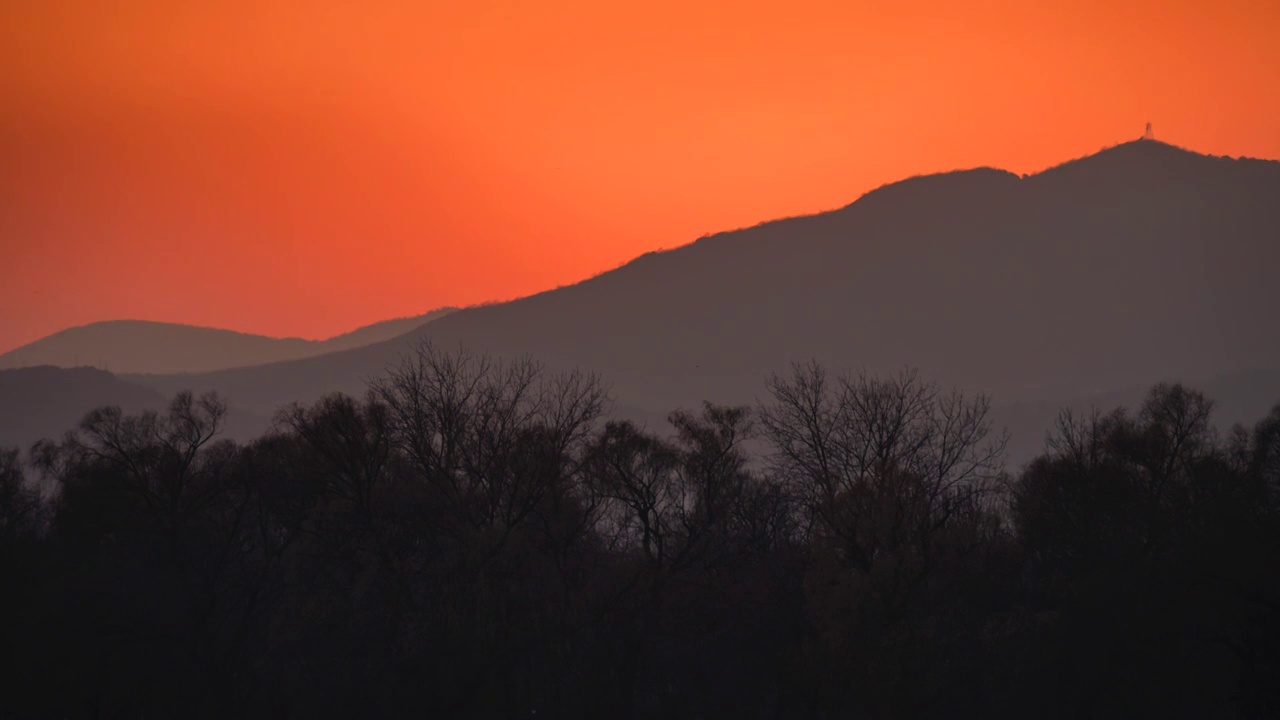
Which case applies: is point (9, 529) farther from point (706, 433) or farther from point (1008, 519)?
point (1008, 519)

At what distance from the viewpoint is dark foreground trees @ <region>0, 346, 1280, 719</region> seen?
36562mm

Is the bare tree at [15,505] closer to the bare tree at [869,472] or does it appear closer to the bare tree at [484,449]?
the bare tree at [484,449]

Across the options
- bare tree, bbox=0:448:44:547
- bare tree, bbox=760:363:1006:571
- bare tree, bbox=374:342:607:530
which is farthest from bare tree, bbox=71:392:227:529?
bare tree, bbox=760:363:1006:571

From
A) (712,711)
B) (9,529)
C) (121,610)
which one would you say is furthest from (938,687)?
(9,529)

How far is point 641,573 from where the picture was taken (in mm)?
41031

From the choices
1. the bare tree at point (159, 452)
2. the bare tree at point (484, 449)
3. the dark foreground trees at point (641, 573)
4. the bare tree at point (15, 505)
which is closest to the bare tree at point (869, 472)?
the dark foreground trees at point (641, 573)

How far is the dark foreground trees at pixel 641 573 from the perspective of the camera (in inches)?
1439

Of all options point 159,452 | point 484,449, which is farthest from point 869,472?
point 159,452

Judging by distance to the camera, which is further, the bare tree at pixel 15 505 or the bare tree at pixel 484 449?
the bare tree at pixel 15 505

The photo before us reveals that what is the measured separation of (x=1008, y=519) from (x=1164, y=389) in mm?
7328

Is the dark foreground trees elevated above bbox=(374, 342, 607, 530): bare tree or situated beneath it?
situated beneath

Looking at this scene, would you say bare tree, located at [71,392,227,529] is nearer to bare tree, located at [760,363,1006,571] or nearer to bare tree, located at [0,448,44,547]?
bare tree, located at [0,448,44,547]

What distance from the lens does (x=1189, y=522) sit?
37.2 metres

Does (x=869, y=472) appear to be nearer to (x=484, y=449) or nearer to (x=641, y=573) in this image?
(x=641, y=573)
